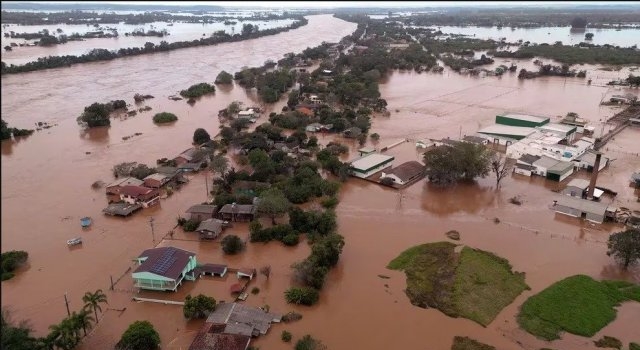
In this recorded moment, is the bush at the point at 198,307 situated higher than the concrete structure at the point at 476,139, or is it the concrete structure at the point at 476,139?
the concrete structure at the point at 476,139

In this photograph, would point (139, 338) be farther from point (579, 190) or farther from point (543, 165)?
point (543, 165)

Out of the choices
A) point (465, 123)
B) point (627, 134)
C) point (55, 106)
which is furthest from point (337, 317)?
point (55, 106)

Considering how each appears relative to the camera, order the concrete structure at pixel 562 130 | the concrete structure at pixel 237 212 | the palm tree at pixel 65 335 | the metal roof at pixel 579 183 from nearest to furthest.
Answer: the palm tree at pixel 65 335
the concrete structure at pixel 237 212
the metal roof at pixel 579 183
the concrete structure at pixel 562 130

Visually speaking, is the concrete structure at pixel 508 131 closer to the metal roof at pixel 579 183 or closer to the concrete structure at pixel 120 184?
the metal roof at pixel 579 183

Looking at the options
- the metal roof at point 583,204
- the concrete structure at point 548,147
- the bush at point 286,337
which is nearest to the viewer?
the bush at point 286,337

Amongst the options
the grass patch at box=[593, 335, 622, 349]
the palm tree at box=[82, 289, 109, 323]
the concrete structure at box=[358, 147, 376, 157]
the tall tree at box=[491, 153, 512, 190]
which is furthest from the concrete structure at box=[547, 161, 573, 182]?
the palm tree at box=[82, 289, 109, 323]

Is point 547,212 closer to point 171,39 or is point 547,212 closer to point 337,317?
point 337,317

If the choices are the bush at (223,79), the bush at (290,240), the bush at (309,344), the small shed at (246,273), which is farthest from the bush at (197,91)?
the bush at (309,344)
